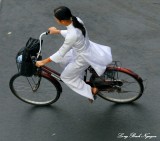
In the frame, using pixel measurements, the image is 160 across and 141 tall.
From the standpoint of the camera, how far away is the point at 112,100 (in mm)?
6879

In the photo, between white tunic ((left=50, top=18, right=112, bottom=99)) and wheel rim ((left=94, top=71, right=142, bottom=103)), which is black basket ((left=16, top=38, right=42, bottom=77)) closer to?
white tunic ((left=50, top=18, right=112, bottom=99))

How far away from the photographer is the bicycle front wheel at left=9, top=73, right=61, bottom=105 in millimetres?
6879

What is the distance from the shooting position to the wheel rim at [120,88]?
20.9 feet

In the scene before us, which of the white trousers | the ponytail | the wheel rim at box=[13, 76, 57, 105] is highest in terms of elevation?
the ponytail

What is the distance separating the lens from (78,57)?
591cm

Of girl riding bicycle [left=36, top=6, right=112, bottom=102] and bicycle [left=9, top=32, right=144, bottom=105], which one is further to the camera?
bicycle [left=9, top=32, right=144, bottom=105]

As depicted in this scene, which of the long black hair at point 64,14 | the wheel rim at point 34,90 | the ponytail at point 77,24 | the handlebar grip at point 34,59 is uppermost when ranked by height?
the long black hair at point 64,14

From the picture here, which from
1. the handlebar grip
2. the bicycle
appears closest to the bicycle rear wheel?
the bicycle

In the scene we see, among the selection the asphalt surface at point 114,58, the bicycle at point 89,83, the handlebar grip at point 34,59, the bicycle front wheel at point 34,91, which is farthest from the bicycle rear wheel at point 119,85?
the handlebar grip at point 34,59

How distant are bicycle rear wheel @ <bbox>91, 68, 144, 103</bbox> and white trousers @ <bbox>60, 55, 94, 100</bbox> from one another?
198mm

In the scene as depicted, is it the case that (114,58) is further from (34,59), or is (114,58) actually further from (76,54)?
(34,59)

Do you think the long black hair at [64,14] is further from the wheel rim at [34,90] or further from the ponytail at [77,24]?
the wheel rim at [34,90]

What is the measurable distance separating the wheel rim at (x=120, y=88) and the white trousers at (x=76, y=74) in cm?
23

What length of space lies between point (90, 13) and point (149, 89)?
2.81 meters
